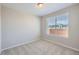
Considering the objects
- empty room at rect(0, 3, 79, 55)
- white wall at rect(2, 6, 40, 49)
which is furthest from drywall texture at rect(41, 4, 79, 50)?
white wall at rect(2, 6, 40, 49)

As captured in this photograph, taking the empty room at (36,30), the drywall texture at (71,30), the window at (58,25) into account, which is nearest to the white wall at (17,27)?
the empty room at (36,30)

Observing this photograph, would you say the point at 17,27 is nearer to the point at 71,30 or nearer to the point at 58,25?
the point at 58,25

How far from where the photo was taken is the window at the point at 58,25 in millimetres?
1438

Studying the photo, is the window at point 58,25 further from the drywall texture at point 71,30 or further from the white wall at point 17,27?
the white wall at point 17,27

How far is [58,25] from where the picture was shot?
4.69ft

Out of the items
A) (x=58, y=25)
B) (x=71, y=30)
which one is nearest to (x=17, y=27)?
(x=58, y=25)

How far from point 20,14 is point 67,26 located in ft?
2.83

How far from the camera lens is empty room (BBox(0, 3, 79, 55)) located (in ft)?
4.82

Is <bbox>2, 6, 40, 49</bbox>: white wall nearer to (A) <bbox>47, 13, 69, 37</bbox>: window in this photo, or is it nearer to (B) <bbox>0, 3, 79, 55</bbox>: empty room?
(B) <bbox>0, 3, 79, 55</bbox>: empty room

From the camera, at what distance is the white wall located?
1.48 m

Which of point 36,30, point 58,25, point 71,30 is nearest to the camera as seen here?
point 58,25

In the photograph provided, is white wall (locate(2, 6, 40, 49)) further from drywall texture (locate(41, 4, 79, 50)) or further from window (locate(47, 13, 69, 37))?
window (locate(47, 13, 69, 37))

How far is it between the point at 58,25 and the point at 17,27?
704mm

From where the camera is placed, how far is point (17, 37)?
1519mm
